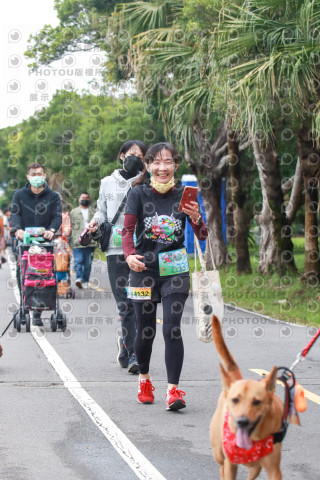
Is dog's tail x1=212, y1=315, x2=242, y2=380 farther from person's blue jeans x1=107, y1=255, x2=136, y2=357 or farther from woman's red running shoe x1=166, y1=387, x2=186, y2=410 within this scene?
person's blue jeans x1=107, y1=255, x2=136, y2=357

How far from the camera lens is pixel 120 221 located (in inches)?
319

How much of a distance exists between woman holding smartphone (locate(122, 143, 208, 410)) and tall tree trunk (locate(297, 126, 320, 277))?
29.3ft

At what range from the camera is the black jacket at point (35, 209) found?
10641 millimetres

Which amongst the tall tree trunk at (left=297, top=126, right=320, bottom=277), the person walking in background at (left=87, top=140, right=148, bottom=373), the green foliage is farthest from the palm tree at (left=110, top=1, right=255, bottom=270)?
the person walking in background at (left=87, top=140, right=148, bottom=373)

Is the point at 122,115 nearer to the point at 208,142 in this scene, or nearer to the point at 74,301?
the point at 208,142

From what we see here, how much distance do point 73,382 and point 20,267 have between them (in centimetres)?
364

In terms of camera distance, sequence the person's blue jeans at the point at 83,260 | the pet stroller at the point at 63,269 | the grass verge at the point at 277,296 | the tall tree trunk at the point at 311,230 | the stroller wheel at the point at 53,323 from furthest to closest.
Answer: the person's blue jeans at the point at 83,260, the pet stroller at the point at 63,269, the tall tree trunk at the point at 311,230, the grass verge at the point at 277,296, the stroller wheel at the point at 53,323

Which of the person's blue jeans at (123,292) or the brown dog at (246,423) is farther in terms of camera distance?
the person's blue jeans at (123,292)

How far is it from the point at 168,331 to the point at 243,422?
2.99m

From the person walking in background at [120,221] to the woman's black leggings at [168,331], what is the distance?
52.2 inches

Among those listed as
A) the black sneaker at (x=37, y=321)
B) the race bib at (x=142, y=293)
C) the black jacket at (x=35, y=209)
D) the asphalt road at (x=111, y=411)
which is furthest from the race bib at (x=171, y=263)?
the black sneaker at (x=37, y=321)

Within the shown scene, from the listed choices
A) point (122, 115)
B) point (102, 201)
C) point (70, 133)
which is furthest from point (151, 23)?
point (70, 133)

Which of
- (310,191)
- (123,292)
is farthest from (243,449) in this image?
(310,191)

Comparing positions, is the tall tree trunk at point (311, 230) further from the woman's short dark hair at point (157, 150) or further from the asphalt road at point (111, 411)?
the woman's short dark hair at point (157, 150)
